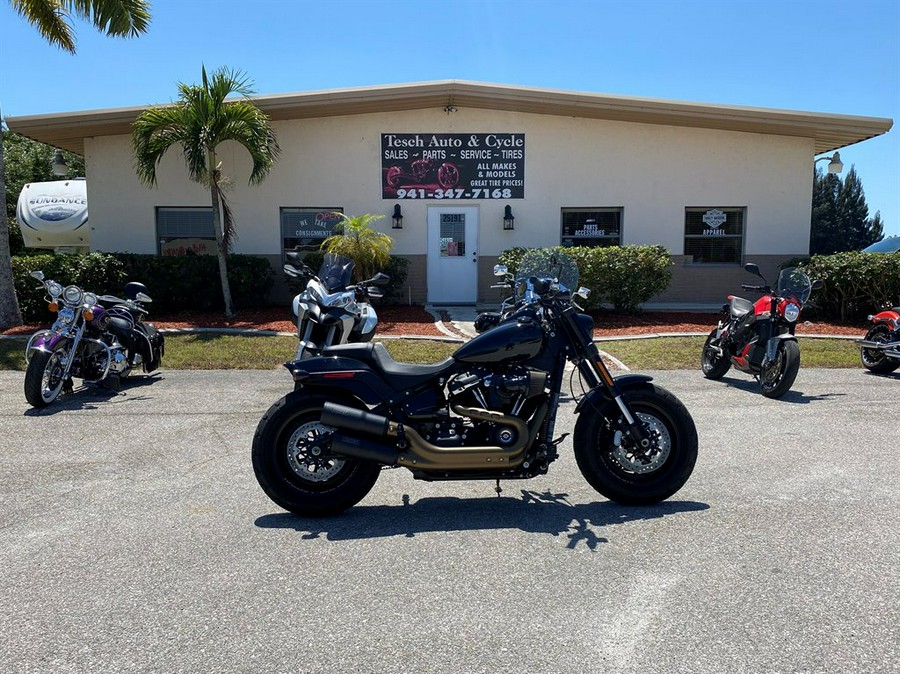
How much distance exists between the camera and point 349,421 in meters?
3.96

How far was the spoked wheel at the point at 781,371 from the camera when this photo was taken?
740 cm

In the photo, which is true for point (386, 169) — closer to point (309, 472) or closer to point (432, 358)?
point (432, 358)

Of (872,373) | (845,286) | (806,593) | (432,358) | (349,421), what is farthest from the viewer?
(845,286)

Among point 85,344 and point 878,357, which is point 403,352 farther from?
point 878,357

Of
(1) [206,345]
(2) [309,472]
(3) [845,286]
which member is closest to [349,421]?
(2) [309,472]

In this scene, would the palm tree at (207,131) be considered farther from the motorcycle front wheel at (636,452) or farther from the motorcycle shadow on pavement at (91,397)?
the motorcycle front wheel at (636,452)

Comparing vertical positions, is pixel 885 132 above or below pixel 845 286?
above

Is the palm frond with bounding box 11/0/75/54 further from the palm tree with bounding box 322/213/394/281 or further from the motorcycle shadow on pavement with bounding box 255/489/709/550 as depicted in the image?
the motorcycle shadow on pavement with bounding box 255/489/709/550

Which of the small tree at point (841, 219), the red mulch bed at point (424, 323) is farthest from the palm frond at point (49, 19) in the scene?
the small tree at point (841, 219)

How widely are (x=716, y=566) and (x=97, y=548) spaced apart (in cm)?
324

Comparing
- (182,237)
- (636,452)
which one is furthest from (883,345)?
(182,237)

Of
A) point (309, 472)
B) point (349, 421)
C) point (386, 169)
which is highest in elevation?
point (386, 169)

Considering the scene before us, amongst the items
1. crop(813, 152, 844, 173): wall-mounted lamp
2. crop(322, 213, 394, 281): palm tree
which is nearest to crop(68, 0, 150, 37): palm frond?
crop(322, 213, 394, 281): palm tree

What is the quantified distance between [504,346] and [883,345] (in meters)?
7.08
